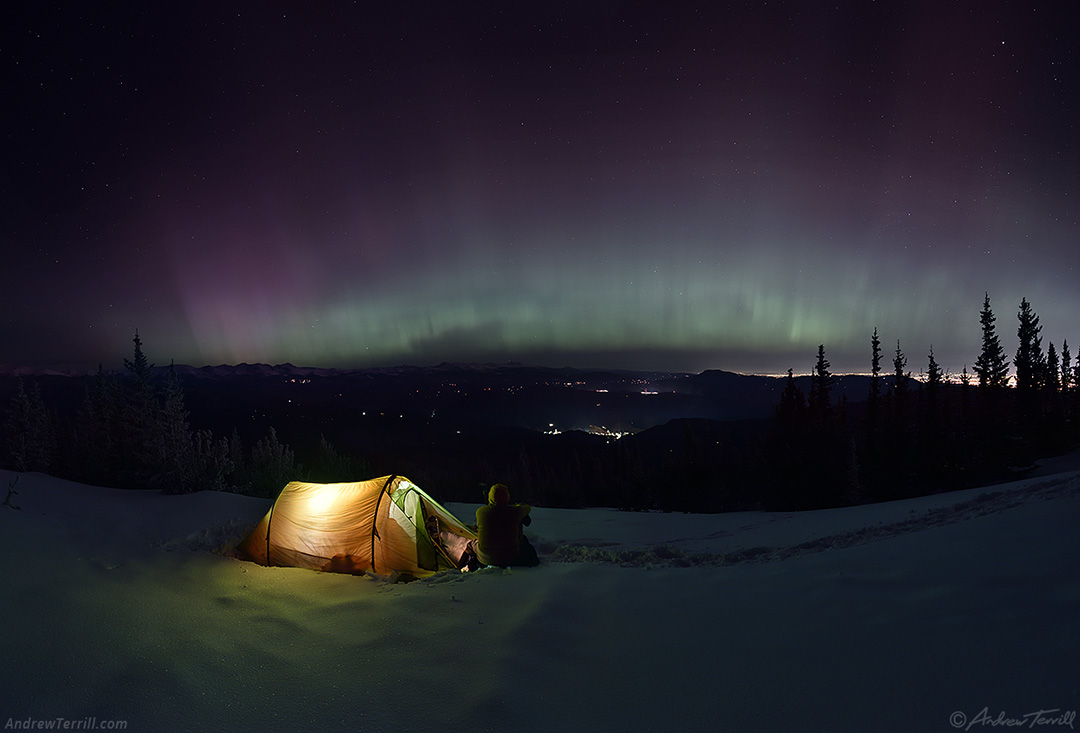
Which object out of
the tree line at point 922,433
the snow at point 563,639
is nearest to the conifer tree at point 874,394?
the tree line at point 922,433

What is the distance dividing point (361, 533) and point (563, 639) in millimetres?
5526

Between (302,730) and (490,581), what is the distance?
3.85m

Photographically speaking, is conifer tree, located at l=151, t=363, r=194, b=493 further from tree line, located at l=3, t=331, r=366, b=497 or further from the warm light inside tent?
the warm light inside tent

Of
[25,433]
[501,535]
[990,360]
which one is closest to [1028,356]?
[990,360]

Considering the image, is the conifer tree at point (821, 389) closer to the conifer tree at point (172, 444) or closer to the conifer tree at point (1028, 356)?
the conifer tree at point (1028, 356)

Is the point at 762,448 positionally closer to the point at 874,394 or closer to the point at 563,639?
A: the point at 874,394

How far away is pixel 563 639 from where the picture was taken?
5031 millimetres

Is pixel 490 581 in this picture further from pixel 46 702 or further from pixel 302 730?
pixel 46 702

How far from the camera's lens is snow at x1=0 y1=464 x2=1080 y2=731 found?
11.4 feet

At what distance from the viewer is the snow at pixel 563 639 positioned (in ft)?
11.4

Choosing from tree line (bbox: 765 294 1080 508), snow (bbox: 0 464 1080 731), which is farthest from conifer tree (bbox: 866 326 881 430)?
snow (bbox: 0 464 1080 731)

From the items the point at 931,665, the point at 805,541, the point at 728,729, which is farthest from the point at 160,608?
the point at 805,541

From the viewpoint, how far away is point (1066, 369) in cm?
7181

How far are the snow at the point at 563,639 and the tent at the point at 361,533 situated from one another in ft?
3.25
